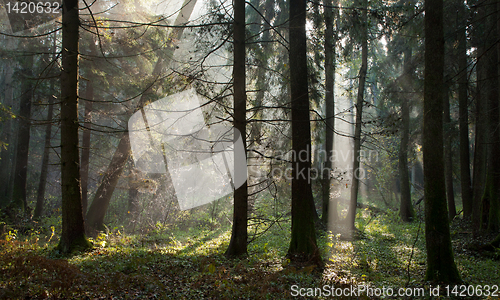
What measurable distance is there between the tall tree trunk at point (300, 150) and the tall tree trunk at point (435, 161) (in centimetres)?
233

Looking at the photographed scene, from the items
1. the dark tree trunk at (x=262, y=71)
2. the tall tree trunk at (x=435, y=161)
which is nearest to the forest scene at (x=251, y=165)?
the tall tree trunk at (x=435, y=161)

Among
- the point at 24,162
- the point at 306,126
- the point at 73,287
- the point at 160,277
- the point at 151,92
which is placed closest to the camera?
the point at 73,287

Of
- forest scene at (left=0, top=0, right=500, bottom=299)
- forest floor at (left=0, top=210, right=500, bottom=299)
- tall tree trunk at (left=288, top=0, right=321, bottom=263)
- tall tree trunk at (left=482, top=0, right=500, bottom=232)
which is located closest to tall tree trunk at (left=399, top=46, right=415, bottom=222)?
forest scene at (left=0, top=0, right=500, bottom=299)

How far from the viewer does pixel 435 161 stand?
19.0 feet

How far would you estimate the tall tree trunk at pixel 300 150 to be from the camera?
6777 millimetres

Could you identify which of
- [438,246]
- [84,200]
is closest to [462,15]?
[438,246]

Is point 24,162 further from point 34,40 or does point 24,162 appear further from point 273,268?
point 273,268

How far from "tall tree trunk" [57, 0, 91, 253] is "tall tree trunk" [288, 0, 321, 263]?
4.89 meters

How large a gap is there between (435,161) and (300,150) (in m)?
2.74

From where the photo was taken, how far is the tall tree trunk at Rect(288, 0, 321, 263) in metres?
6.78

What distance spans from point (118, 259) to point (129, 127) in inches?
289

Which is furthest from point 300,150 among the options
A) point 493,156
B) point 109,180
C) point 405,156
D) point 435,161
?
point 405,156

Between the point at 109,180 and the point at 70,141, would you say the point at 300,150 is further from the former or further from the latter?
the point at 109,180

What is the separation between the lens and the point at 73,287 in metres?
4.25
